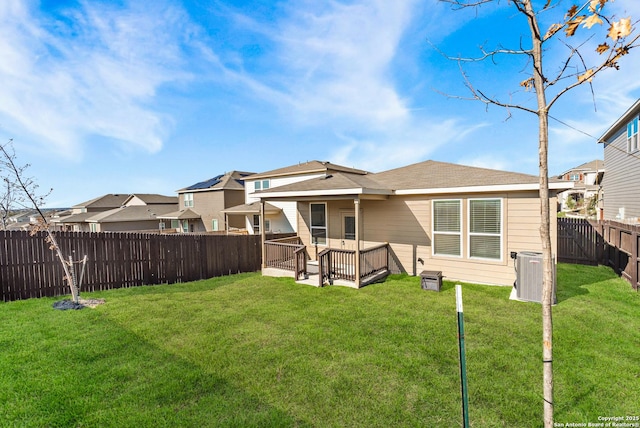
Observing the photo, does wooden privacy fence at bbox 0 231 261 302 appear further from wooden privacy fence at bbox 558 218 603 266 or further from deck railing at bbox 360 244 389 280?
wooden privacy fence at bbox 558 218 603 266

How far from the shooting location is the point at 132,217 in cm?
3203

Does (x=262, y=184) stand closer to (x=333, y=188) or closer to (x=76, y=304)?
(x=333, y=188)

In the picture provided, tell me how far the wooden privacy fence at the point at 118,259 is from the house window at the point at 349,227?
3401 millimetres

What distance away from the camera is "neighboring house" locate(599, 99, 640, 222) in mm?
12984

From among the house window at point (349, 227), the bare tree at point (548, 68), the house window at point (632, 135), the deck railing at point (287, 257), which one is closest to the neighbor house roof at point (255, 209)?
the deck railing at point (287, 257)

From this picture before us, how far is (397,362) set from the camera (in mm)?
3896

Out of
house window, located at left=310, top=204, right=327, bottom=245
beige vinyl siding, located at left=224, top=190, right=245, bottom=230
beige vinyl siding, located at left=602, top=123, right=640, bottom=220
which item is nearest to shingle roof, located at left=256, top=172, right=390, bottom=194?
house window, located at left=310, top=204, right=327, bottom=245

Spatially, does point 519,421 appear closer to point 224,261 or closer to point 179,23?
point 224,261

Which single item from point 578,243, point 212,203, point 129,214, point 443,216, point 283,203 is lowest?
point 578,243

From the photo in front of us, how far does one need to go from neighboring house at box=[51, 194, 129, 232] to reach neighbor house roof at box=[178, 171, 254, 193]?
1499cm

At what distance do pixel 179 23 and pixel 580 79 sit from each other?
38.9ft

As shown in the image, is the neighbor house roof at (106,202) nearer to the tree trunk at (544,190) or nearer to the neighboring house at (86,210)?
the neighboring house at (86,210)

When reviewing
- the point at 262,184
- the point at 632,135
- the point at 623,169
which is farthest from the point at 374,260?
the point at 623,169

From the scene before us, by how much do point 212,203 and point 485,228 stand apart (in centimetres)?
2493
